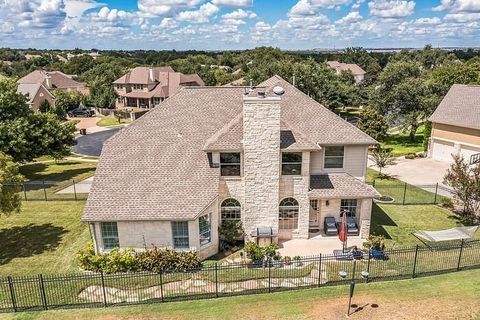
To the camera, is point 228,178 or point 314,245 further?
point 314,245

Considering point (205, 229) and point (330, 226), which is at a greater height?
point (205, 229)

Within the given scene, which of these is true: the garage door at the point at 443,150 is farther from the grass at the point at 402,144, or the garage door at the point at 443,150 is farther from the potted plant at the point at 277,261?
the potted plant at the point at 277,261

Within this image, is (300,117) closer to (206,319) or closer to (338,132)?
(338,132)

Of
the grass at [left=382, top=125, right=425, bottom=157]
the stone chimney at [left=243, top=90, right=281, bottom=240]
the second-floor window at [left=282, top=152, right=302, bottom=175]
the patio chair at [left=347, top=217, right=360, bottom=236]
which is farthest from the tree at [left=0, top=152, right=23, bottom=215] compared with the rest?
the grass at [left=382, top=125, right=425, bottom=157]

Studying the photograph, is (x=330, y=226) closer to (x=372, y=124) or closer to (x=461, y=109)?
(x=461, y=109)

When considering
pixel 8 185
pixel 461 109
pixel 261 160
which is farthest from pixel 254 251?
pixel 461 109

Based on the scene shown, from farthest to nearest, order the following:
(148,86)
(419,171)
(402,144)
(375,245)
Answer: (148,86)
(402,144)
(419,171)
(375,245)
